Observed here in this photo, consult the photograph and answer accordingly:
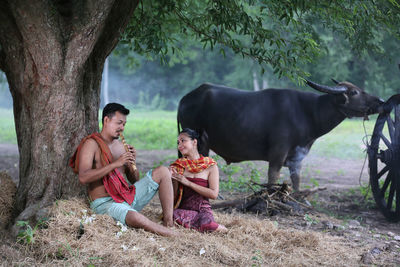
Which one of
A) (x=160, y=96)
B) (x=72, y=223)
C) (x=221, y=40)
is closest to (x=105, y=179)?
(x=72, y=223)

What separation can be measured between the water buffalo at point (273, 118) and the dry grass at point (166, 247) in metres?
3.18

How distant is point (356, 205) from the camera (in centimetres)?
788

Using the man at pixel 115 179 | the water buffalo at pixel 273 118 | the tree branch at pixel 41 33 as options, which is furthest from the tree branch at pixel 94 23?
the water buffalo at pixel 273 118

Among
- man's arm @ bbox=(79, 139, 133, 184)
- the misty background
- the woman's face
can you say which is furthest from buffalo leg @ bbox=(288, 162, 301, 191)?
the misty background

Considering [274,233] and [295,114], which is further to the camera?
[295,114]

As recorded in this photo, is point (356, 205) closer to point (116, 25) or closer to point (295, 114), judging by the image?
point (295, 114)

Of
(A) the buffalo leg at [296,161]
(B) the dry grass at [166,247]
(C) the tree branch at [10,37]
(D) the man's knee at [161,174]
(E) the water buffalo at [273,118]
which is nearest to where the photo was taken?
(B) the dry grass at [166,247]

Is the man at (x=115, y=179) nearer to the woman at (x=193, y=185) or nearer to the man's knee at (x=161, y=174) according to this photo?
the man's knee at (x=161, y=174)

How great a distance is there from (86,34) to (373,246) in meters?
3.79

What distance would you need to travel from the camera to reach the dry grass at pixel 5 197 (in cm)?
500

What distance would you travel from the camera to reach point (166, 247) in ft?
14.1

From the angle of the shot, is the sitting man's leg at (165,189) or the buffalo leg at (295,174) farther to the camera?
the buffalo leg at (295,174)

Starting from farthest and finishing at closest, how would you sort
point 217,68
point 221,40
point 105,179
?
point 217,68 < point 221,40 < point 105,179

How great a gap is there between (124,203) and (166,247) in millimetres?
733
